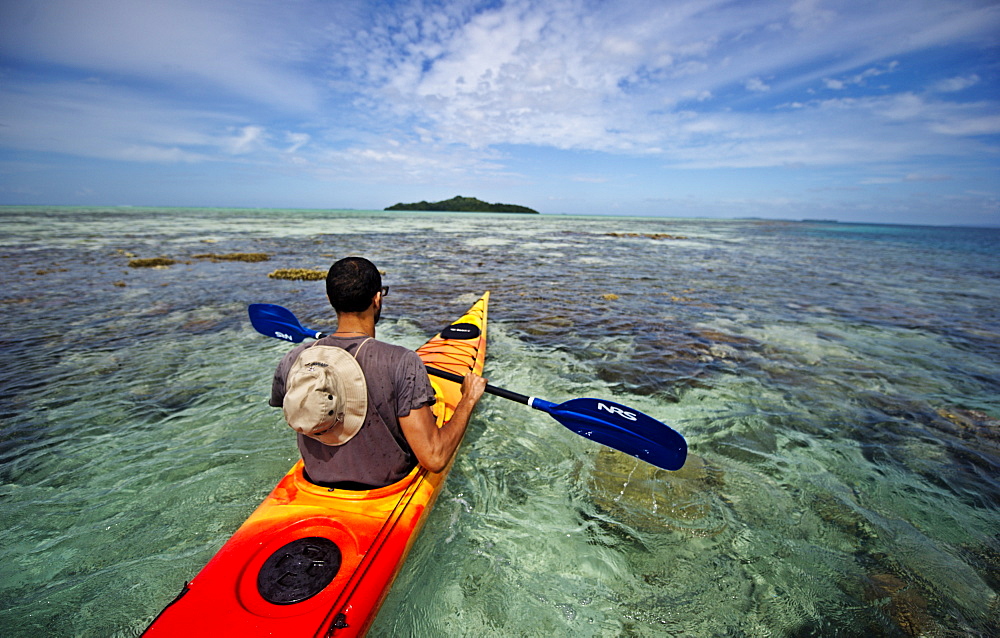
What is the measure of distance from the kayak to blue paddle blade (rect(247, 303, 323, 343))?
2800mm

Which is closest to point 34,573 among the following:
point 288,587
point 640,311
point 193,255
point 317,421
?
point 288,587

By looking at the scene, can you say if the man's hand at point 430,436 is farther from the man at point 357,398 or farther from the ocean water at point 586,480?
the ocean water at point 586,480

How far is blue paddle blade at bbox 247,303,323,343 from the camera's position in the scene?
18.9ft

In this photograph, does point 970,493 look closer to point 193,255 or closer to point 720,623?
point 720,623

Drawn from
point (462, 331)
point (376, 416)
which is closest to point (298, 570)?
point (376, 416)

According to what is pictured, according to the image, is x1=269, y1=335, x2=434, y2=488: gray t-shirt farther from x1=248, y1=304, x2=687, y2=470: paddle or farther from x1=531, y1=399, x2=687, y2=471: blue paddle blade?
x1=531, y1=399, x2=687, y2=471: blue paddle blade

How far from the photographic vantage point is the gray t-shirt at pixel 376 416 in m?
2.82

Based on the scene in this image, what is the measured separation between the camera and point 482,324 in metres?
8.58

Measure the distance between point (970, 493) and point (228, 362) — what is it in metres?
10.9

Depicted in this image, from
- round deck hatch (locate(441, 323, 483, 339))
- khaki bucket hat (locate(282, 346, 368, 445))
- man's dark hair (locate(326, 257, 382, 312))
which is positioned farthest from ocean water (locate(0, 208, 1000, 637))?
man's dark hair (locate(326, 257, 382, 312))

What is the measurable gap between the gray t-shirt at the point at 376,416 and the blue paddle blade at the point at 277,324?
2870 millimetres

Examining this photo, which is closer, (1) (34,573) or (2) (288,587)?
(2) (288,587)

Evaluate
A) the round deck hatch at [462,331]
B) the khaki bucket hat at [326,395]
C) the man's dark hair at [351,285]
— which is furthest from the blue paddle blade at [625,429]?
the round deck hatch at [462,331]

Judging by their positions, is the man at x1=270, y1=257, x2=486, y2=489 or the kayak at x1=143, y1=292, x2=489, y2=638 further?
the man at x1=270, y1=257, x2=486, y2=489
